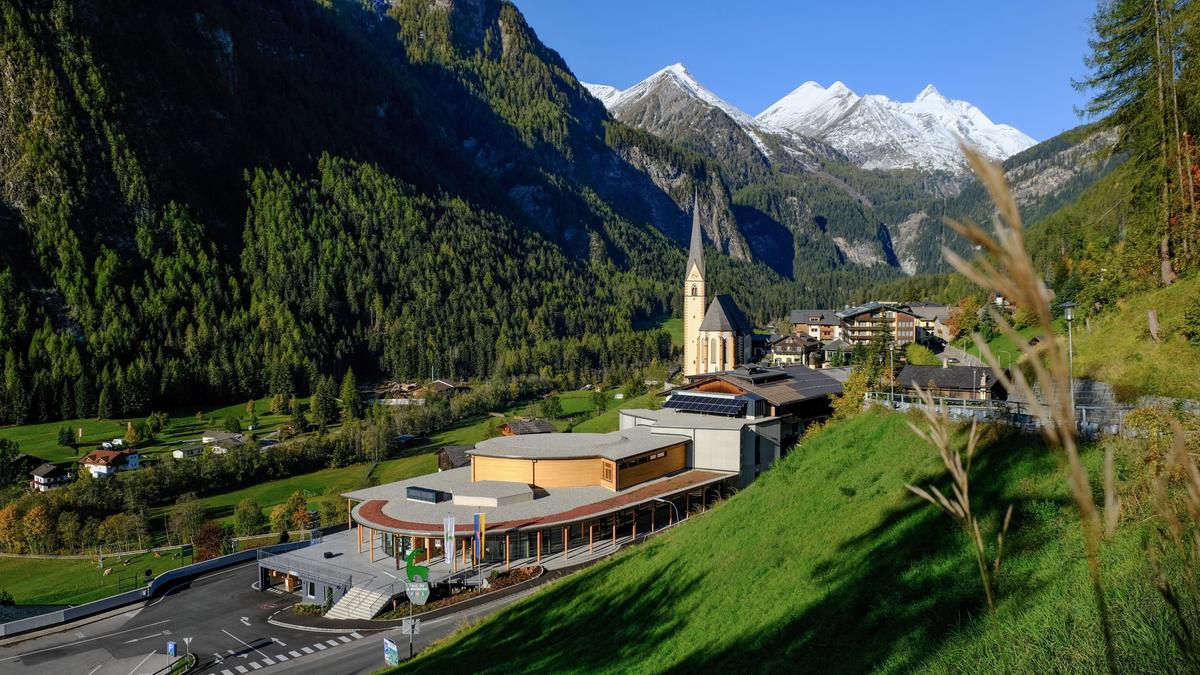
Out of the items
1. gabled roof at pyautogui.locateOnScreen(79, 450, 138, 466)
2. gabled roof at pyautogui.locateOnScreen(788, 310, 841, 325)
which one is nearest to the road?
gabled roof at pyautogui.locateOnScreen(79, 450, 138, 466)

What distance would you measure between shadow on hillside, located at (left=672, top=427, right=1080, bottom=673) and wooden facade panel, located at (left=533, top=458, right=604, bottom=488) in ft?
106

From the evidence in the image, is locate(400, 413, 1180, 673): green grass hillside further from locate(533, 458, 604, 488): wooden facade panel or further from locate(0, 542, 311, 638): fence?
locate(0, 542, 311, 638): fence

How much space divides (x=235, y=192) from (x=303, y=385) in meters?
69.8

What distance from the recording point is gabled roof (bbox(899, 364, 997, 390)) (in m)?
46.9

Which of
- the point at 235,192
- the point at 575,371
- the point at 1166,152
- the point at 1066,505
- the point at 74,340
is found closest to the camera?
the point at 1066,505

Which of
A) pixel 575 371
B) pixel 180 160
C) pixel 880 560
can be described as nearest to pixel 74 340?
pixel 180 160

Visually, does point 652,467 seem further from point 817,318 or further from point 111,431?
point 817,318

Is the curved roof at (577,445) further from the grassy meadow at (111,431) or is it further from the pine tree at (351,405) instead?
the grassy meadow at (111,431)

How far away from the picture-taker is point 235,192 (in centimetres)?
17250

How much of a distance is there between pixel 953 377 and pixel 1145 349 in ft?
95.2

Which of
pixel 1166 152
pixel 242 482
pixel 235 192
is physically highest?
pixel 235 192

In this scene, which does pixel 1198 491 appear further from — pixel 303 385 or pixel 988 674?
pixel 303 385

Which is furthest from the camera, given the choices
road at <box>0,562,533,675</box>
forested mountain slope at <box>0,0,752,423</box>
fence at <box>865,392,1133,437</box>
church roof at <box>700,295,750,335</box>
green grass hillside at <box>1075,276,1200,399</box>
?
forested mountain slope at <box>0,0,752,423</box>

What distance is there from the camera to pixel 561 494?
44.8 metres
